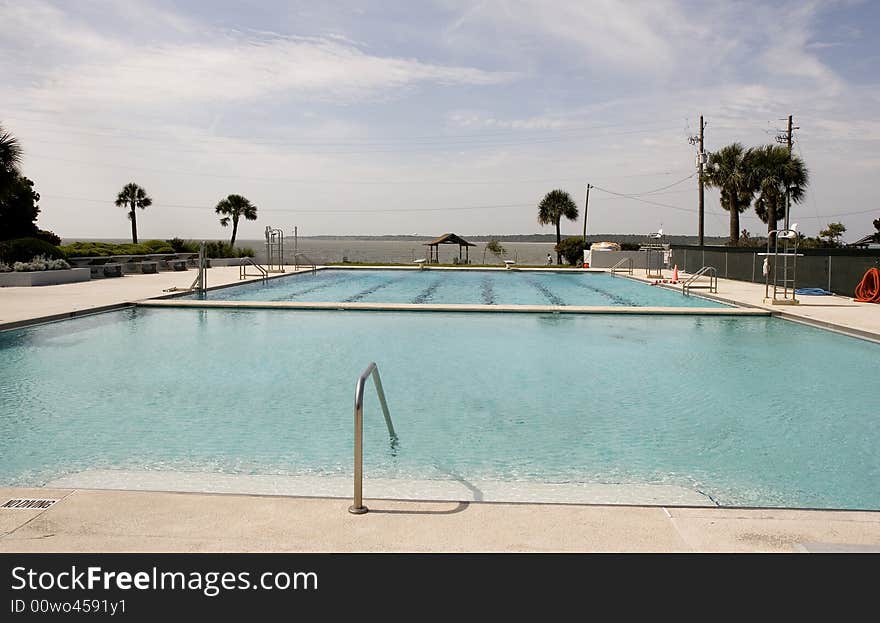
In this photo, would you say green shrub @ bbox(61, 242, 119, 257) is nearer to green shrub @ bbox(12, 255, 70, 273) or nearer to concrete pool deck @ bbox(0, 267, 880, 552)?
green shrub @ bbox(12, 255, 70, 273)

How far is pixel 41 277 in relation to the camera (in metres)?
21.6

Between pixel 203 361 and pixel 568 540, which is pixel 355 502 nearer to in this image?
pixel 568 540

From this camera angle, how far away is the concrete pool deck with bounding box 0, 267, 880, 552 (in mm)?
3535

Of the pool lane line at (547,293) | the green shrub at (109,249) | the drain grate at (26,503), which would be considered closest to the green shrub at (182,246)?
the green shrub at (109,249)

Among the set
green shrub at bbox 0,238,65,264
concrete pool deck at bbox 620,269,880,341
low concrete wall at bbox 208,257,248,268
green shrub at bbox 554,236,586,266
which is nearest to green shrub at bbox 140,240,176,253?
low concrete wall at bbox 208,257,248,268

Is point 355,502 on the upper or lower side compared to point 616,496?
upper

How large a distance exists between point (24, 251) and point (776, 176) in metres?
35.5

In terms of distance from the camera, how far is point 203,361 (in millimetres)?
10383

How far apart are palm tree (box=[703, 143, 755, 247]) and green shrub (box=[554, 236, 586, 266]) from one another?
8.01 metres

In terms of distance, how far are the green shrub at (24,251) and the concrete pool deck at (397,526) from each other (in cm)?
2241

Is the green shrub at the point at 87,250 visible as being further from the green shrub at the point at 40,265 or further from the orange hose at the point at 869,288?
the orange hose at the point at 869,288
